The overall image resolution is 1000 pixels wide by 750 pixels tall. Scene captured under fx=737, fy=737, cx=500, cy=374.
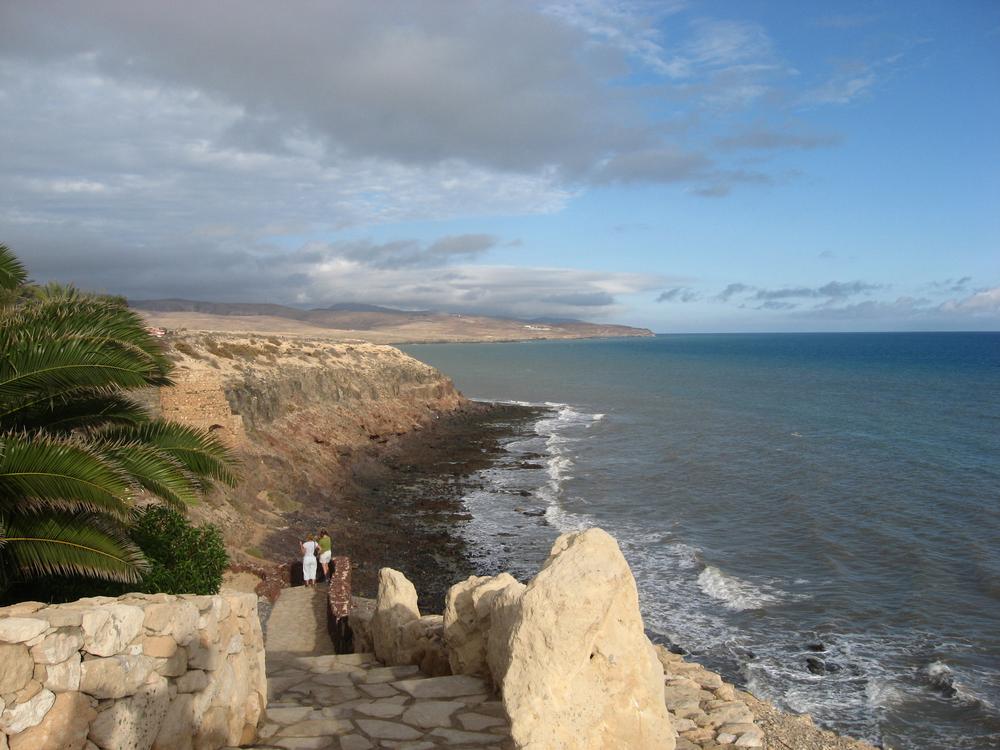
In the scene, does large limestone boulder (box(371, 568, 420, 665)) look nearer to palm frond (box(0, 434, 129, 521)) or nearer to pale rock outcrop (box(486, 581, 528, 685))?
pale rock outcrop (box(486, 581, 528, 685))

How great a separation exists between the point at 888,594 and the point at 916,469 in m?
17.8

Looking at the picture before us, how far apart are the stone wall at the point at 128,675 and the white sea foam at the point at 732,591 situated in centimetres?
1468

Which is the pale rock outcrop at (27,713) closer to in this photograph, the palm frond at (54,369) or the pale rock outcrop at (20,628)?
the pale rock outcrop at (20,628)

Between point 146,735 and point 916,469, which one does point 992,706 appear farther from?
point 916,469

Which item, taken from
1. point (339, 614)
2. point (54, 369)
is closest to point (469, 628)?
point (54, 369)

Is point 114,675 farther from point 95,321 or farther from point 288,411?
point 288,411

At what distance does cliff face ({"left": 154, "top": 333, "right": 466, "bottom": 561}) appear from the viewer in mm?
22500

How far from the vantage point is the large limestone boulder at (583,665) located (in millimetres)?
5164

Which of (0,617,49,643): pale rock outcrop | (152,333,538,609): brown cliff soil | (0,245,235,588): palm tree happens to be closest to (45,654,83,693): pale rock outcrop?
(0,617,49,643): pale rock outcrop

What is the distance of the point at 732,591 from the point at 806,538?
596 centimetres

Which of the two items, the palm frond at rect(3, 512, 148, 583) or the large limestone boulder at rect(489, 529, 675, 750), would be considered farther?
the palm frond at rect(3, 512, 148, 583)

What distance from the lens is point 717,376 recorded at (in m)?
95.5

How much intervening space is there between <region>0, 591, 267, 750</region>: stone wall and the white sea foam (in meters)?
14.7

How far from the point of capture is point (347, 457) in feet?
113
